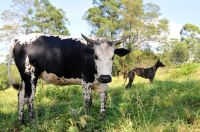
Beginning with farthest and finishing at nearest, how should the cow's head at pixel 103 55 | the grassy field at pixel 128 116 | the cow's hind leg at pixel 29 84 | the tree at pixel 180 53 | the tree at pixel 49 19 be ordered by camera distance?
the tree at pixel 180 53 → the tree at pixel 49 19 → the cow's hind leg at pixel 29 84 → the cow's head at pixel 103 55 → the grassy field at pixel 128 116

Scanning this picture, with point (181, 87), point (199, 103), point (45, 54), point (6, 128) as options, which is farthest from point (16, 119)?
point (181, 87)

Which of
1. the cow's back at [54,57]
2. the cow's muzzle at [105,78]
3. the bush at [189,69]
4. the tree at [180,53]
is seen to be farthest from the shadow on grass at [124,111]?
the tree at [180,53]

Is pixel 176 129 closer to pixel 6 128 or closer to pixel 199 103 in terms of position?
pixel 199 103

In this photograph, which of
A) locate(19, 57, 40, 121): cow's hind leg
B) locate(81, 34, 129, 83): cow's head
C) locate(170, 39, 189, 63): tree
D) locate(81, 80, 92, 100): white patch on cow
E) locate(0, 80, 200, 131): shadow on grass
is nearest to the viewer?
locate(0, 80, 200, 131): shadow on grass

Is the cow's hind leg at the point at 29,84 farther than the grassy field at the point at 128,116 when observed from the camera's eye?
Yes

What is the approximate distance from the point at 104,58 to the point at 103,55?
68 millimetres

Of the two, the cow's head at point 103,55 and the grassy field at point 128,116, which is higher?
the cow's head at point 103,55

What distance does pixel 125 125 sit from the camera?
3613 mm

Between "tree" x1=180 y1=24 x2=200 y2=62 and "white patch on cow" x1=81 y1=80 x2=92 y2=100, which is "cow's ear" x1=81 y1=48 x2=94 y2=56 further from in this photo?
"tree" x1=180 y1=24 x2=200 y2=62

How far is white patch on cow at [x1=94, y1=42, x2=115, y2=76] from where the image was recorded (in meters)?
4.50

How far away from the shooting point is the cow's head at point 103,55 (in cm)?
443

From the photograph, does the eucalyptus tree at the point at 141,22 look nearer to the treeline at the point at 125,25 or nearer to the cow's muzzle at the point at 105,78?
the treeline at the point at 125,25

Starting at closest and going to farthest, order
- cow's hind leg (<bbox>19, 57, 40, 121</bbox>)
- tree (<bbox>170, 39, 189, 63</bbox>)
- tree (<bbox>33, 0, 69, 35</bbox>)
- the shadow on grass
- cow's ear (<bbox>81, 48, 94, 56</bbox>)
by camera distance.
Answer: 1. the shadow on grass
2. cow's ear (<bbox>81, 48, 94, 56</bbox>)
3. cow's hind leg (<bbox>19, 57, 40, 121</bbox>)
4. tree (<bbox>33, 0, 69, 35</bbox>)
5. tree (<bbox>170, 39, 189, 63</bbox>)

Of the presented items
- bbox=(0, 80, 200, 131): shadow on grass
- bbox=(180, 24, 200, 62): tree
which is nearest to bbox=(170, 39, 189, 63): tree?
bbox=(180, 24, 200, 62): tree
